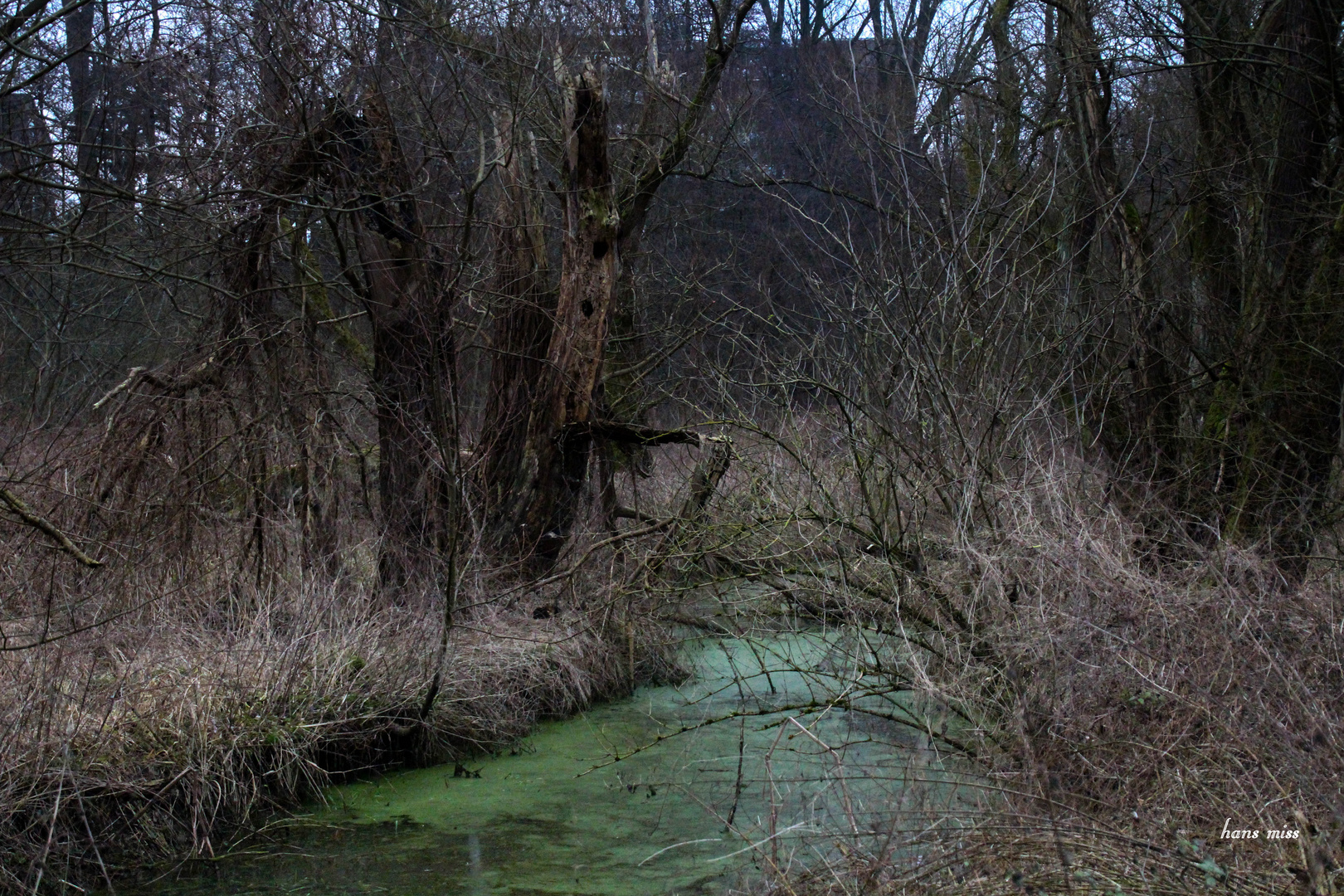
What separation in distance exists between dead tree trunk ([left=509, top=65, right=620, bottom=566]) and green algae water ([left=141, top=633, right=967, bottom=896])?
2.06 metres

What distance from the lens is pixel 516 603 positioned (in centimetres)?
875

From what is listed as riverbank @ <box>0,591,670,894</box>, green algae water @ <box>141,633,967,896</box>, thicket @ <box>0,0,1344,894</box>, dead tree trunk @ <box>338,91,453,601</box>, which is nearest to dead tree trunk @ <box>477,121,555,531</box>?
thicket @ <box>0,0,1344,894</box>

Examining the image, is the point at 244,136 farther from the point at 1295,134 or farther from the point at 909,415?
the point at 1295,134

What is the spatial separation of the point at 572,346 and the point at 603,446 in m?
0.90

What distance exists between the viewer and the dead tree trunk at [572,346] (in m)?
9.30

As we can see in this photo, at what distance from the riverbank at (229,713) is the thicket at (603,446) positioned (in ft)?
0.09

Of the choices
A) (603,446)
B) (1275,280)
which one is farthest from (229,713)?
(1275,280)

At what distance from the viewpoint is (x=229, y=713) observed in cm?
618

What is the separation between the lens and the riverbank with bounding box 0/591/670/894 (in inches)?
208

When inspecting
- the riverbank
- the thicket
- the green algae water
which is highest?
the thicket

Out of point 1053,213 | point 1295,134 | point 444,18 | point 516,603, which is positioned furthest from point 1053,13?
point 516,603

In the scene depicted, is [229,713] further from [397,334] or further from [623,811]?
[397,334]

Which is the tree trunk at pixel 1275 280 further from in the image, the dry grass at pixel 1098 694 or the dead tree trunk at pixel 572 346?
the dead tree trunk at pixel 572 346

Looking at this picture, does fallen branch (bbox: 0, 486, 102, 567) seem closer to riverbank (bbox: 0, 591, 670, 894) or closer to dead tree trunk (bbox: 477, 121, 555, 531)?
riverbank (bbox: 0, 591, 670, 894)
